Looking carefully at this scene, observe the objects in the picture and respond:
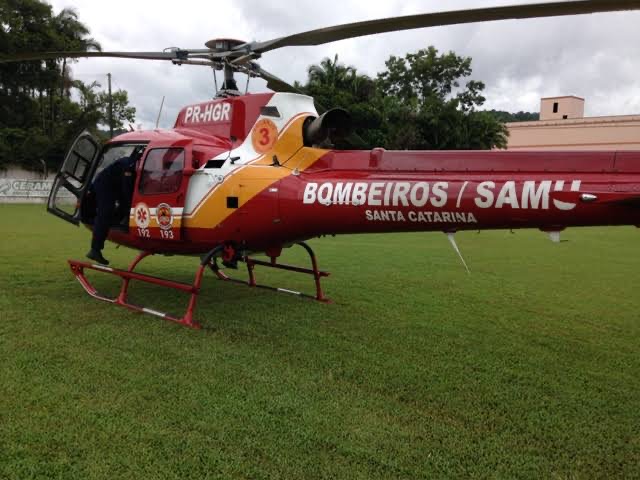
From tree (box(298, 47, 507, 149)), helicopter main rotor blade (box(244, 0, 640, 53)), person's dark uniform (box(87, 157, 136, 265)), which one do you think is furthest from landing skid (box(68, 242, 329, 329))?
tree (box(298, 47, 507, 149))

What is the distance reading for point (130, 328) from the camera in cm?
542

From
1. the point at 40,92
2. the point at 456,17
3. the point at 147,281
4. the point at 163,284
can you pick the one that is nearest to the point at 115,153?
the point at 147,281

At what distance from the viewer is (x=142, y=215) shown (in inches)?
245

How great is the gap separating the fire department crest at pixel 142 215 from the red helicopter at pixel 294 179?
1cm

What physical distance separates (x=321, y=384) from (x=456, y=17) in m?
2.92

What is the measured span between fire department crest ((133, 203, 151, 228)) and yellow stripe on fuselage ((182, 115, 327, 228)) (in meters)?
0.74

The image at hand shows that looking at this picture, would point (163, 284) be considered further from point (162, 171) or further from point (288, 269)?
point (288, 269)

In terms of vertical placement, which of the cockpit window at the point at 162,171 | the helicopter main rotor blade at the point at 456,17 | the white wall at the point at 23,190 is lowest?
the white wall at the point at 23,190

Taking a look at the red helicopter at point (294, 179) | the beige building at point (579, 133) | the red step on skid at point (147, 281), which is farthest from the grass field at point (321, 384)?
the beige building at point (579, 133)

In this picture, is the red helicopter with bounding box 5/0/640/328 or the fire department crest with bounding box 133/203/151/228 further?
the fire department crest with bounding box 133/203/151/228

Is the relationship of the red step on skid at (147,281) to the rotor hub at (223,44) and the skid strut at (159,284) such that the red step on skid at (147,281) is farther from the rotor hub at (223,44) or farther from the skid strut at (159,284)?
the rotor hub at (223,44)

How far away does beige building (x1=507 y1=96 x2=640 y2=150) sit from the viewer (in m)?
40.9

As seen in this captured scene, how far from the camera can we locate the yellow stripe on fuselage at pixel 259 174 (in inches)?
217

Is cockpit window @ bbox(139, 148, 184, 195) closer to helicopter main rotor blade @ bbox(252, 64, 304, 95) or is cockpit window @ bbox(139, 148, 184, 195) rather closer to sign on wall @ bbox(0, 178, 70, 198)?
helicopter main rotor blade @ bbox(252, 64, 304, 95)
